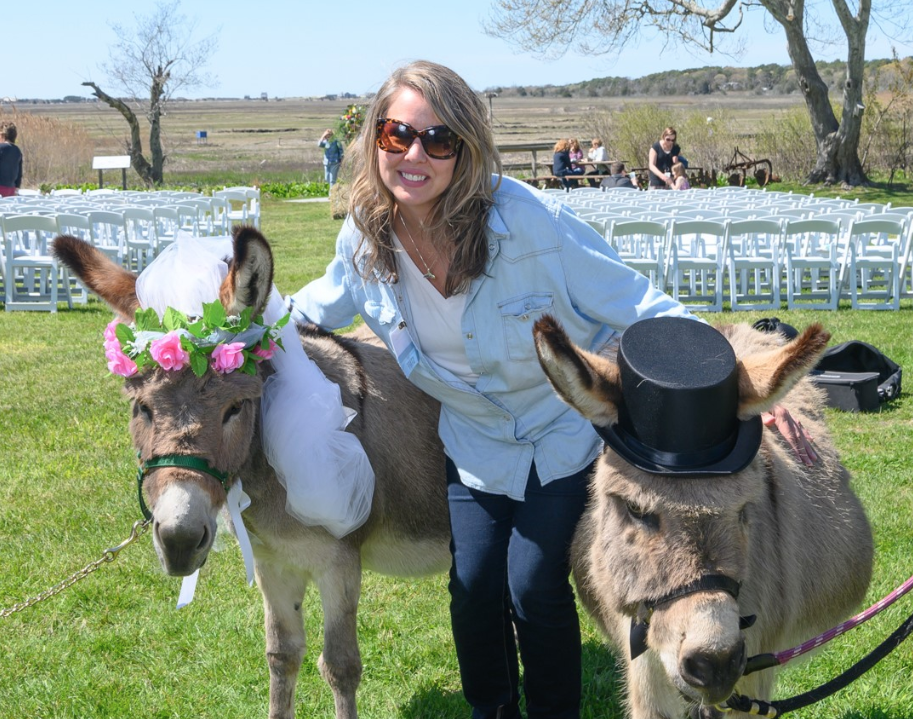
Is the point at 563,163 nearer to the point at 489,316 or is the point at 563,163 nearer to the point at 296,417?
the point at 489,316

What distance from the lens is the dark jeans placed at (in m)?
2.97

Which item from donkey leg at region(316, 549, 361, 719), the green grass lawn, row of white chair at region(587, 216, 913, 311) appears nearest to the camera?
donkey leg at region(316, 549, 361, 719)

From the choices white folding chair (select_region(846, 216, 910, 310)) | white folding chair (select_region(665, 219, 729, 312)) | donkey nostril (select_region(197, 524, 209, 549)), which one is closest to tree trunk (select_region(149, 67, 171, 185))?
white folding chair (select_region(665, 219, 729, 312))

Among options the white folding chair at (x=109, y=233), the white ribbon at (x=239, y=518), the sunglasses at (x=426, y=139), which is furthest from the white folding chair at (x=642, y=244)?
the white ribbon at (x=239, y=518)

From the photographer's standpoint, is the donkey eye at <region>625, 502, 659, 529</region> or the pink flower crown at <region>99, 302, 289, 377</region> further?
the pink flower crown at <region>99, 302, 289, 377</region>

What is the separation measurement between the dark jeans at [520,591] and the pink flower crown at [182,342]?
0.91 m

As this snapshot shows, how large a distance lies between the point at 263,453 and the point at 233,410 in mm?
339

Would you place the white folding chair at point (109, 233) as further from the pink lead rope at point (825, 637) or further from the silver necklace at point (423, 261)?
the pink lead rope at point (825, 637)

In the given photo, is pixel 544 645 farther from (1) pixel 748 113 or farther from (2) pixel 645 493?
(1) pixel 748 113

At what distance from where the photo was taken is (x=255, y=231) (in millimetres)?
2801

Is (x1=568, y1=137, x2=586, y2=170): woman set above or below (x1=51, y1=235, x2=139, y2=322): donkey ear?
above

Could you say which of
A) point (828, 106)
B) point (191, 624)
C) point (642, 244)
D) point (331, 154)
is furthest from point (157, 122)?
point (191, 624)

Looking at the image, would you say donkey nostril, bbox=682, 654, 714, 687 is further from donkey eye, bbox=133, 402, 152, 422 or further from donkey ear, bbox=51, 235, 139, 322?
donkey ear, bbox=51, 235, 139, 322

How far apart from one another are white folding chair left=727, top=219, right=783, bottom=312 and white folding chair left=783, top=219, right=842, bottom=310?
163mm
